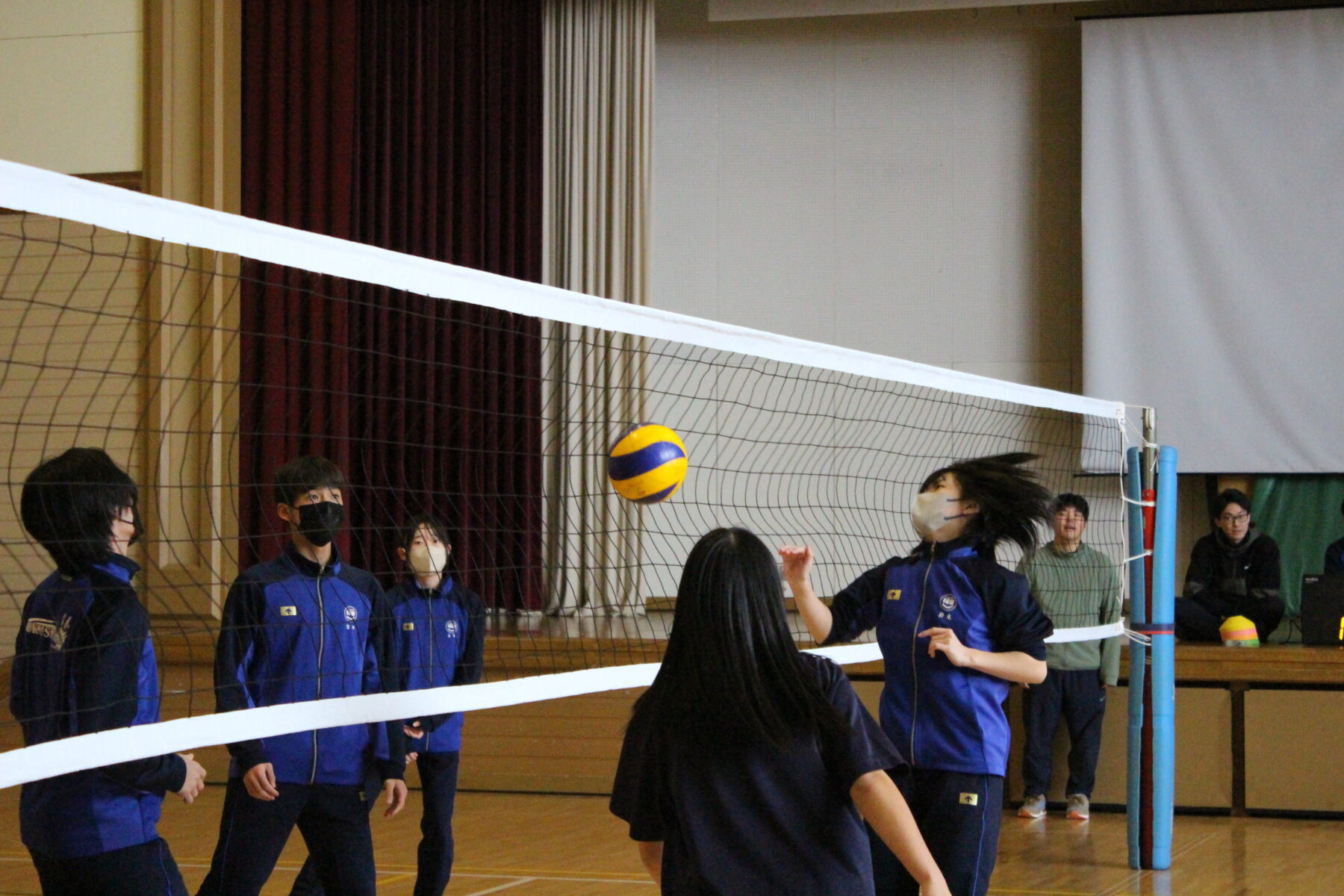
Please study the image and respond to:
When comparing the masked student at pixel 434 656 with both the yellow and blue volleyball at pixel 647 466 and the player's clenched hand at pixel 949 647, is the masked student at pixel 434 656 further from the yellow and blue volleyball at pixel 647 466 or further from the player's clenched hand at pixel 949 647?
the player's clenched hand at pixel 949 647

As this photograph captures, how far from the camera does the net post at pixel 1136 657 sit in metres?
5.48

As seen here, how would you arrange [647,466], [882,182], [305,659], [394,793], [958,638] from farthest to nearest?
[882,182], [647,466], [394,793], [305,659], [958,638]

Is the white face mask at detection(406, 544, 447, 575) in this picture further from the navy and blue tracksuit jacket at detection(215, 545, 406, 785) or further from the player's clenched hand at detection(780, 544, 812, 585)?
the player's clenched hand at detection(780, 544, 812, 585)

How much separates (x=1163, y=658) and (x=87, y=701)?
4174 millimetres

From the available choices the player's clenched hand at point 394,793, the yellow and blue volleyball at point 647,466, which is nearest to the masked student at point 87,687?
the player's clenched hand at point 394,793

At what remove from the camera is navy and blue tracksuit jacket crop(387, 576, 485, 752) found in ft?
14.1

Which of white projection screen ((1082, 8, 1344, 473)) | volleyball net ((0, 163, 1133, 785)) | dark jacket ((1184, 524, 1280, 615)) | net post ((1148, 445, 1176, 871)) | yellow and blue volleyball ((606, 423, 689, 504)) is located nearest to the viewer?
yellow and blue volleyball ((606, 423, 689, 504))

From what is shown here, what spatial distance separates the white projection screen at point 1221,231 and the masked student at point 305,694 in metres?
6.34

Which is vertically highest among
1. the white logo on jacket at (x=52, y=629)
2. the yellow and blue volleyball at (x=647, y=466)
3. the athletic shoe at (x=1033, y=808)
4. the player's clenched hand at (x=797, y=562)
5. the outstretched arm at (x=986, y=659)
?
the yellow and blue volleyball at (x=647, y=466)

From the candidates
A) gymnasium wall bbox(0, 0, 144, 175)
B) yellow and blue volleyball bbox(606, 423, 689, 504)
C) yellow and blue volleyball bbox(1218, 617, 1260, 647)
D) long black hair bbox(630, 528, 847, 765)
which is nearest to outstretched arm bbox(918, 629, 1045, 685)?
yellow and blue volleyball bbox(606, 423, 689, 504)

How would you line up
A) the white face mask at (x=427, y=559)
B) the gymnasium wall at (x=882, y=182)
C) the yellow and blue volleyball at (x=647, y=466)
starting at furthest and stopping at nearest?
the gymnasium wall at (x=882, y=182)
the white face mask at (x=427, y=559)
the yellow and blue volleyball at (x=647, y=466)

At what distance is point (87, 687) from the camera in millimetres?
2533

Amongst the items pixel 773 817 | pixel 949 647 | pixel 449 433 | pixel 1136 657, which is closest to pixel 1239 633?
pixel 1136 657

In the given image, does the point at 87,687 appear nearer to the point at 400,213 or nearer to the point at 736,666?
the point at 736,666
